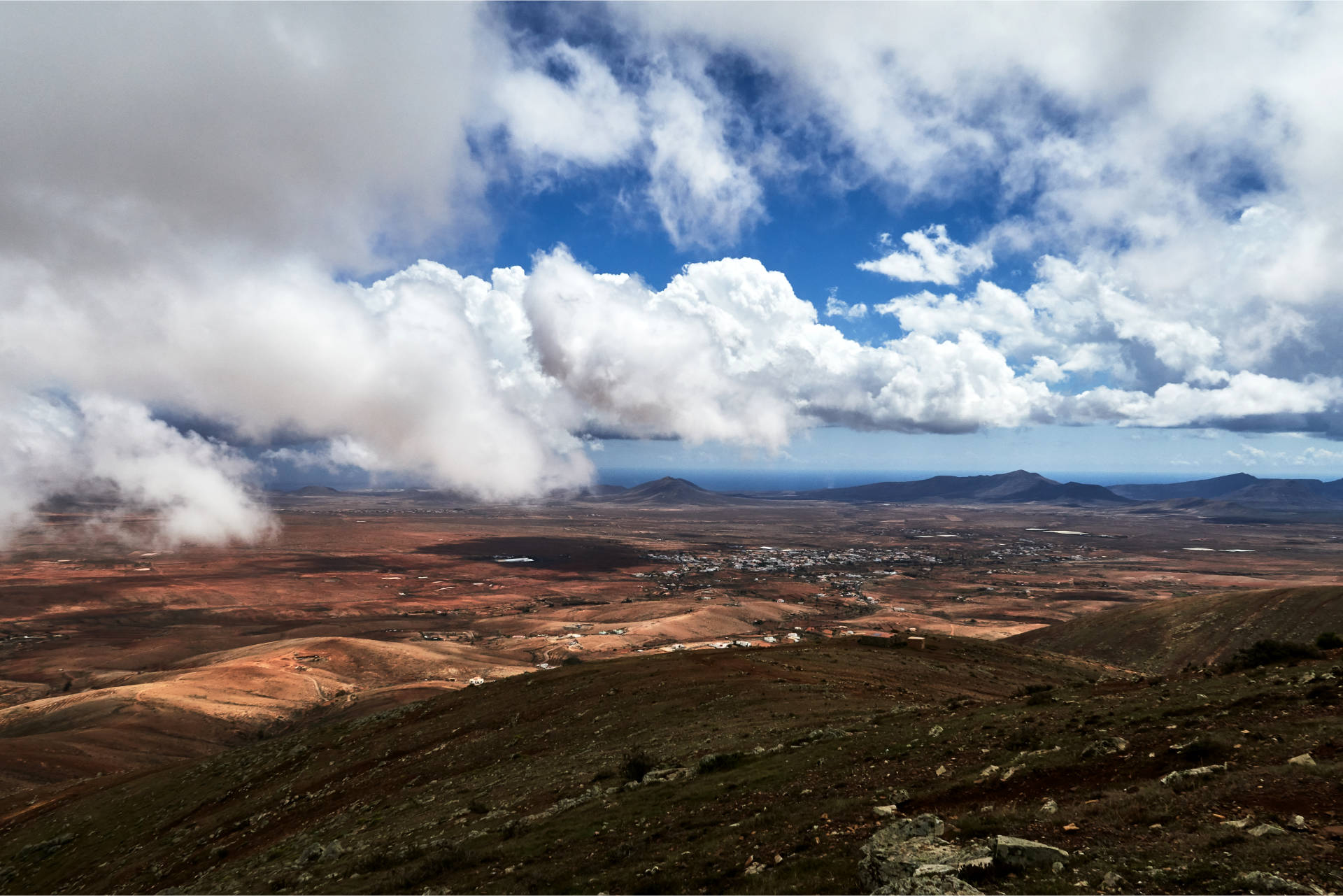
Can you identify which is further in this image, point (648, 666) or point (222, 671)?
point (222, 671)

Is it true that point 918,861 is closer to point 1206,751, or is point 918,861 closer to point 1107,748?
point 1107,748

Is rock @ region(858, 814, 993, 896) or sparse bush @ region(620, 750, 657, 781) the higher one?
rock @ region(858, 814, 993, 896)

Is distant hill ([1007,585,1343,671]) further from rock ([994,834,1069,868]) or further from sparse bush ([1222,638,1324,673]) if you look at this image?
rock ([994,834,1069,868])

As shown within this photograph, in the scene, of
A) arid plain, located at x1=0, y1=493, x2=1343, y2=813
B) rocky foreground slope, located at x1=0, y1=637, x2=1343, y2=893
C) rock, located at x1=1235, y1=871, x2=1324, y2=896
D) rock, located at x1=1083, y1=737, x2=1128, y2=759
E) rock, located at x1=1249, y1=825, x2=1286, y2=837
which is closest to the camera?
rock, located at x1=1235, y1=871, x2=1324, y2=896

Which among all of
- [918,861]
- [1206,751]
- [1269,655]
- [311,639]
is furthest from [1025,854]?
[311,639]

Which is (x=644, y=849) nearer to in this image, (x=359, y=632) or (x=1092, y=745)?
(x=1092, y=745)

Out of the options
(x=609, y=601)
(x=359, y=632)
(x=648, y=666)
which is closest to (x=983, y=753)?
(x=648, y=666)

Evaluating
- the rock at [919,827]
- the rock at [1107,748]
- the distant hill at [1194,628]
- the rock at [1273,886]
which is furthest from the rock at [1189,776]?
the distant hill at [1194,628]

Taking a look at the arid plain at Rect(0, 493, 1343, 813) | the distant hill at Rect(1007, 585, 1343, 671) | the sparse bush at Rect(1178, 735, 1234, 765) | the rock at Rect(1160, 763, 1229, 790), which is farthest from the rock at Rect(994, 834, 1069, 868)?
the distant hill at Rect(1007, 585, 1343, 671)
